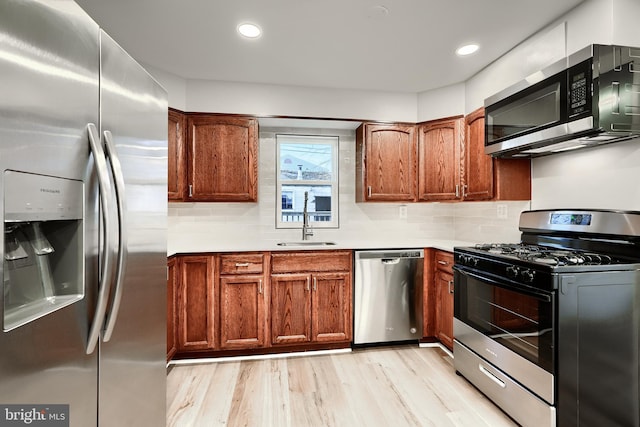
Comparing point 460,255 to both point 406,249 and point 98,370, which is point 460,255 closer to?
point 406,249

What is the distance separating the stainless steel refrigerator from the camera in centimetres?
71

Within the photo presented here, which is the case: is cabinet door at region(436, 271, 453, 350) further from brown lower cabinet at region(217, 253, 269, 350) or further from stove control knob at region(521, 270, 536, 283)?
brown lower cabinet at region(217, 253, 269, 350)

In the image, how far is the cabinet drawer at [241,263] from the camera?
2.61 m

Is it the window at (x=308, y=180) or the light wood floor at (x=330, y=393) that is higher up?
the window at (x=308, y=180)

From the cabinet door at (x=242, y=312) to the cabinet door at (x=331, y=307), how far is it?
450 millimetres

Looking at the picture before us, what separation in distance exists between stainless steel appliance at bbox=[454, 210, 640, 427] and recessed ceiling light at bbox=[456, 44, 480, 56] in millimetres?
1341

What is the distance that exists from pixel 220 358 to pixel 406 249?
184 cm

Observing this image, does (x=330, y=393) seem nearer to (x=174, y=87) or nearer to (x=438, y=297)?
(x=438, y=297)

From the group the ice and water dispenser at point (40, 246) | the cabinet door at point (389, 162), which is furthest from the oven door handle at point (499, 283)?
the ice and water dispenser at point (40, 246)

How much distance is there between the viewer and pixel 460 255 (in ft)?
7.54

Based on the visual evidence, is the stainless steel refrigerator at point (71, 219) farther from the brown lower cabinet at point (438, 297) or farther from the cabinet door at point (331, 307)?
the brown lower cabinet at point (438, 297)

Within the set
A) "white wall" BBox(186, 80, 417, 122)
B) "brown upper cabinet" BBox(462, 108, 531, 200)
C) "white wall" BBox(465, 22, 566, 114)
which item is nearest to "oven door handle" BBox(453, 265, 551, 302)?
"brown upper cabinet" BBox(462, 108, 531, 200)

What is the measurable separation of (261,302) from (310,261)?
1.74ft

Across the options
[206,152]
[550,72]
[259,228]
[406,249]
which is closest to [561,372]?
[406,249]
